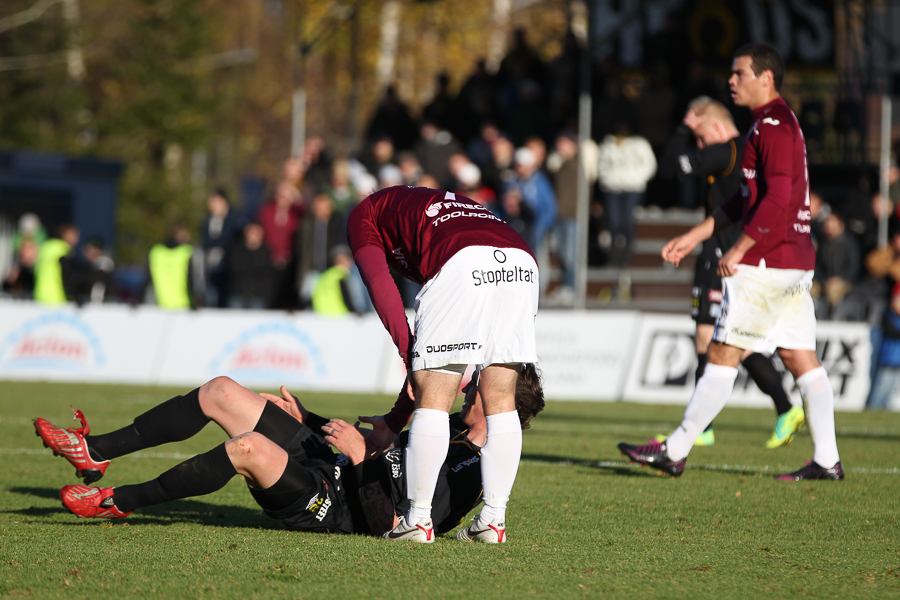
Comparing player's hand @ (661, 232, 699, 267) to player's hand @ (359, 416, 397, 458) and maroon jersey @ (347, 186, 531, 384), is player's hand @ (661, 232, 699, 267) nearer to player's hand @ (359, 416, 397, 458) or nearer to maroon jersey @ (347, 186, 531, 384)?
maroon jersey @ (347, 186, 531, 384)

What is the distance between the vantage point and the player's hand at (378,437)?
16.7 ft

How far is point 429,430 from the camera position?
4852mm

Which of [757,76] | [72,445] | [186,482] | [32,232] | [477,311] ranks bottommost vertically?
[186,482]

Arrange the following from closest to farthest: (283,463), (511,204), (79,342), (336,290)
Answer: (283,463)
(79,342)
(511,204)
(336,290)

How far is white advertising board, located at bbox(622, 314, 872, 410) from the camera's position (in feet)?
46.0

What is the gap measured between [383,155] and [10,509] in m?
13.4

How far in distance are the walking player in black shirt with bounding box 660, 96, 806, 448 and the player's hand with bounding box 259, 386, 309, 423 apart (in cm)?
325

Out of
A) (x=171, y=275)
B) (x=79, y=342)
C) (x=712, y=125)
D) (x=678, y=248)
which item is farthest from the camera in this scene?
(x=171, y=275)

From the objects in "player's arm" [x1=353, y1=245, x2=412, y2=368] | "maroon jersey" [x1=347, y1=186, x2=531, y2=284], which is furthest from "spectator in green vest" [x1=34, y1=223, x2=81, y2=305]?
"player's arm" [x1=353, y1=245, x2=412, y2=368]

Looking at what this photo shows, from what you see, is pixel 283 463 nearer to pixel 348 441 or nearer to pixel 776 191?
pixel 348 441

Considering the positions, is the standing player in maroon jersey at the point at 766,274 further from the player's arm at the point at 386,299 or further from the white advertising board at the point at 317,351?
the white advertising board at the point at 317,351

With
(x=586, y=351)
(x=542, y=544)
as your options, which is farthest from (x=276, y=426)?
(x=586, y=351)

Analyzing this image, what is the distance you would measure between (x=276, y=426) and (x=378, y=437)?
0.49 meters

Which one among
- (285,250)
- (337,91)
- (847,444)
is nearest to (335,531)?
(847,444)
